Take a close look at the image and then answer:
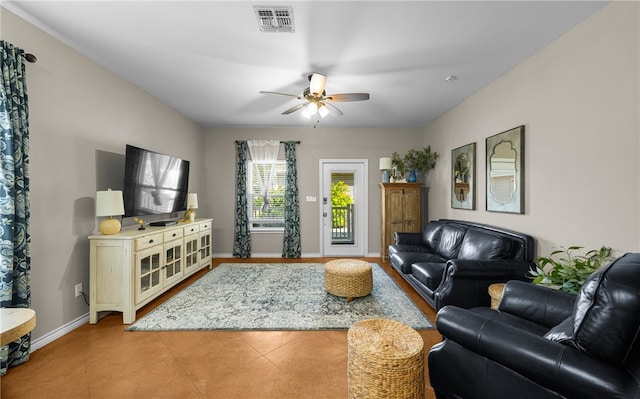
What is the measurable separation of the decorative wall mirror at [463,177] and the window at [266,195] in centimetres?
320

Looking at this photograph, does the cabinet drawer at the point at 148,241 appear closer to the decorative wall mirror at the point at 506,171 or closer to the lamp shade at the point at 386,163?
the lamp shade at the point at 386,163

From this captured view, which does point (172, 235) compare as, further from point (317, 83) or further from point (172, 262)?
point (317, 83)

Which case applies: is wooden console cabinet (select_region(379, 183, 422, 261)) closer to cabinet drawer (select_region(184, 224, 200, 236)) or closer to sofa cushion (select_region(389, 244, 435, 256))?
sofa cushion (select_region(389, 244, 435, 256))

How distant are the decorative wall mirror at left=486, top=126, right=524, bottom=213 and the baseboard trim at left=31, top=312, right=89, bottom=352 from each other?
4783 mm

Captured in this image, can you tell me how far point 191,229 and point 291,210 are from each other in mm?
1962

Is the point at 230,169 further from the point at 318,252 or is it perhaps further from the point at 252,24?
the point at 252,24

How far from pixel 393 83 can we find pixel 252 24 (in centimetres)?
189

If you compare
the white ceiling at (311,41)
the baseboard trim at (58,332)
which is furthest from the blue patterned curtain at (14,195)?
the white ceiling at (311,41)

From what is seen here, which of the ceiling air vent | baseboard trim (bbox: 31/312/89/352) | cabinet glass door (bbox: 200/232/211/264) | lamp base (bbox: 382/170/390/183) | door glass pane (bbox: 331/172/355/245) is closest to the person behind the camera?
the ceiling air vent

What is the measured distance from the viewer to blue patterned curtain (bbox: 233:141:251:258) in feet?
17.2

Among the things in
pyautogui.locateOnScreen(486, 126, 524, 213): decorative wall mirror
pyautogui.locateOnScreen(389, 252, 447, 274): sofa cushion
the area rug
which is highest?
pyautogui.locateOnScreen(486, 126, 524, 213): decorative wall mirror

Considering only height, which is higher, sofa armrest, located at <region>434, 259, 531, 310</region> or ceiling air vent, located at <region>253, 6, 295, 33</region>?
ceiling air vent, located at <region>253, 6, 295, 33</region>

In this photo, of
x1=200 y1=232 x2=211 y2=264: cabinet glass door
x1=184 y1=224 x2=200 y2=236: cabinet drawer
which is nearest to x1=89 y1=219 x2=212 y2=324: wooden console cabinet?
x1=184 y1=224 x2=200 y2=236: cabinet drawer

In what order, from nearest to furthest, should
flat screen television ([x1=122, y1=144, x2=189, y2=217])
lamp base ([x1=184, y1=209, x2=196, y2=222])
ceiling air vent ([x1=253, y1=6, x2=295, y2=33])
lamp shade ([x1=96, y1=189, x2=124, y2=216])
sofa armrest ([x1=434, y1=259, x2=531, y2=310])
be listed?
ceiling air vent ([x1=253, y1=6, x2=295, y2=33]) → sofa armrest ([x1=434, y1=259, x2=531, y2=310]) → lamp shade ([x1=96, y1=189, x2=124, y2=216]) → flat screen television ([x1=122, y1=144, x2=189, y2=217]) → lamp base ([x1=184, y1=209, x2=196, y2=222])
